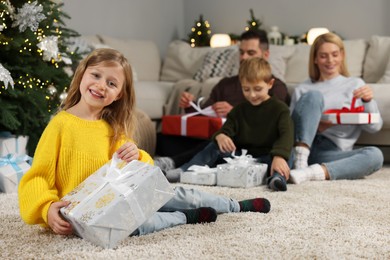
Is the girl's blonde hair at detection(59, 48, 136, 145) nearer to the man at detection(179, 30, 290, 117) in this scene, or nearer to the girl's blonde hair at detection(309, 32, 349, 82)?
the man at detection(179, 30, 290, 117)

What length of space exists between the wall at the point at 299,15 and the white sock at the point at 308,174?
2785 mm

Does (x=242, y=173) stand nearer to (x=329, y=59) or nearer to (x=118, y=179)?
(x=329, y=59)

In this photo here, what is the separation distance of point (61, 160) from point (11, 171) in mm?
901

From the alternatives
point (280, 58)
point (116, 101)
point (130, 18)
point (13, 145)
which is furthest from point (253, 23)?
point (116, 101)

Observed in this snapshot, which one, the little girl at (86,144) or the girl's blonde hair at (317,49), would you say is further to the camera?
the girl's blonde hair at (317,49)

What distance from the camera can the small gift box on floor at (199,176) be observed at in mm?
2656

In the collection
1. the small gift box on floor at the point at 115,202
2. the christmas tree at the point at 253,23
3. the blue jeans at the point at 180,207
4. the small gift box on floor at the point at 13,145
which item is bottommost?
the small gift box on floor at the point at 13,145

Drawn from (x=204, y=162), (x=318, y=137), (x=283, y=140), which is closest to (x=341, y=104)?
(x=318, y=137)

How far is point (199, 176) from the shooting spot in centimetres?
268

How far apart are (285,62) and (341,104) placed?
1.46m

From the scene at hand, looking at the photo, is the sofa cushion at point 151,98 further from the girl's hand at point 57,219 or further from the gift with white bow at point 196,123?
the girl's hand at point 57,219

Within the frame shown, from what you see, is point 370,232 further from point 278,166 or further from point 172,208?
point 278,166

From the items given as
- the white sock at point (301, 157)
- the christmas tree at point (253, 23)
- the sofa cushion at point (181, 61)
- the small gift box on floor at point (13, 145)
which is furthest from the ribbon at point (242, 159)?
the christmas tree at point (253, 23)

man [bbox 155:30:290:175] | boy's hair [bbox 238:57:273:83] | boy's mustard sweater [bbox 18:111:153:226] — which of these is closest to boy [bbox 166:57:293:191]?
boy's hair [bbox 238:57:273:83]
